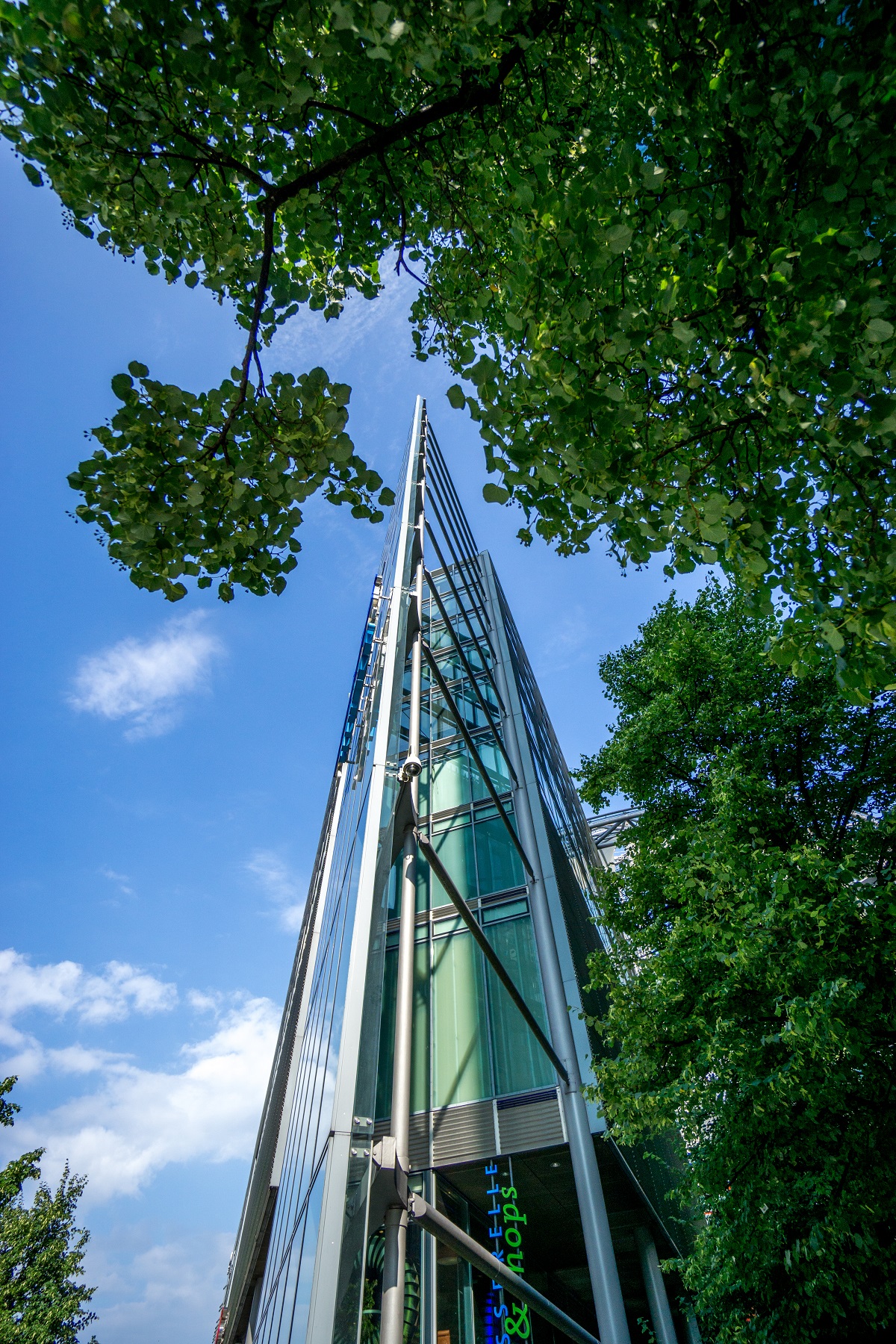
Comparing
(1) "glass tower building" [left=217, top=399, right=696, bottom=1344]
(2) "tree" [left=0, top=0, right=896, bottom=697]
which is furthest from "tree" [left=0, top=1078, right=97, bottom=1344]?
(2) "tree" [left=0, top=0, right=896, bottom=697]

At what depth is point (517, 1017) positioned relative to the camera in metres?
10.4

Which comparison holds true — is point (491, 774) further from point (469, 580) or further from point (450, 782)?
point (469, 580)

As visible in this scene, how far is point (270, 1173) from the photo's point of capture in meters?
17.3

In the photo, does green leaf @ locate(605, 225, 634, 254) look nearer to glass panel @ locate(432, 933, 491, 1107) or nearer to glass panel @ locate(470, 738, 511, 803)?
glass panel @ locate(432, 933, 491, 1107)

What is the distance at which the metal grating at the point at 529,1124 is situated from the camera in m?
9.38

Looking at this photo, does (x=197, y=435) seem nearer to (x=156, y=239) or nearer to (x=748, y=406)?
(x=156, y=239)

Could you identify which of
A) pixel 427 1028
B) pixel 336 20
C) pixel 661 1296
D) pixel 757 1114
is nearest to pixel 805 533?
pixel 336 20

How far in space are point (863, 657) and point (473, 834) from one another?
33.0 ft

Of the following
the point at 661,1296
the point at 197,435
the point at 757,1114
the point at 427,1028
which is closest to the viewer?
the point at 197,435

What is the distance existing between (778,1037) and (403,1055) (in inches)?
158

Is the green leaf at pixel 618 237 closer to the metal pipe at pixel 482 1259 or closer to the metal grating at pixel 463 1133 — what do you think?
the metal pipe at pixel 482 1259

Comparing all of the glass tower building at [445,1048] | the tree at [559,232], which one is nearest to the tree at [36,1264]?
the glass tower building at [445,1048]

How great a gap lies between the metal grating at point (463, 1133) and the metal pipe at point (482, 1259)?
91.2 inches

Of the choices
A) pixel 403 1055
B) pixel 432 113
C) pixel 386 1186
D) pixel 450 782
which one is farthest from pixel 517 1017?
pixel 432 113
